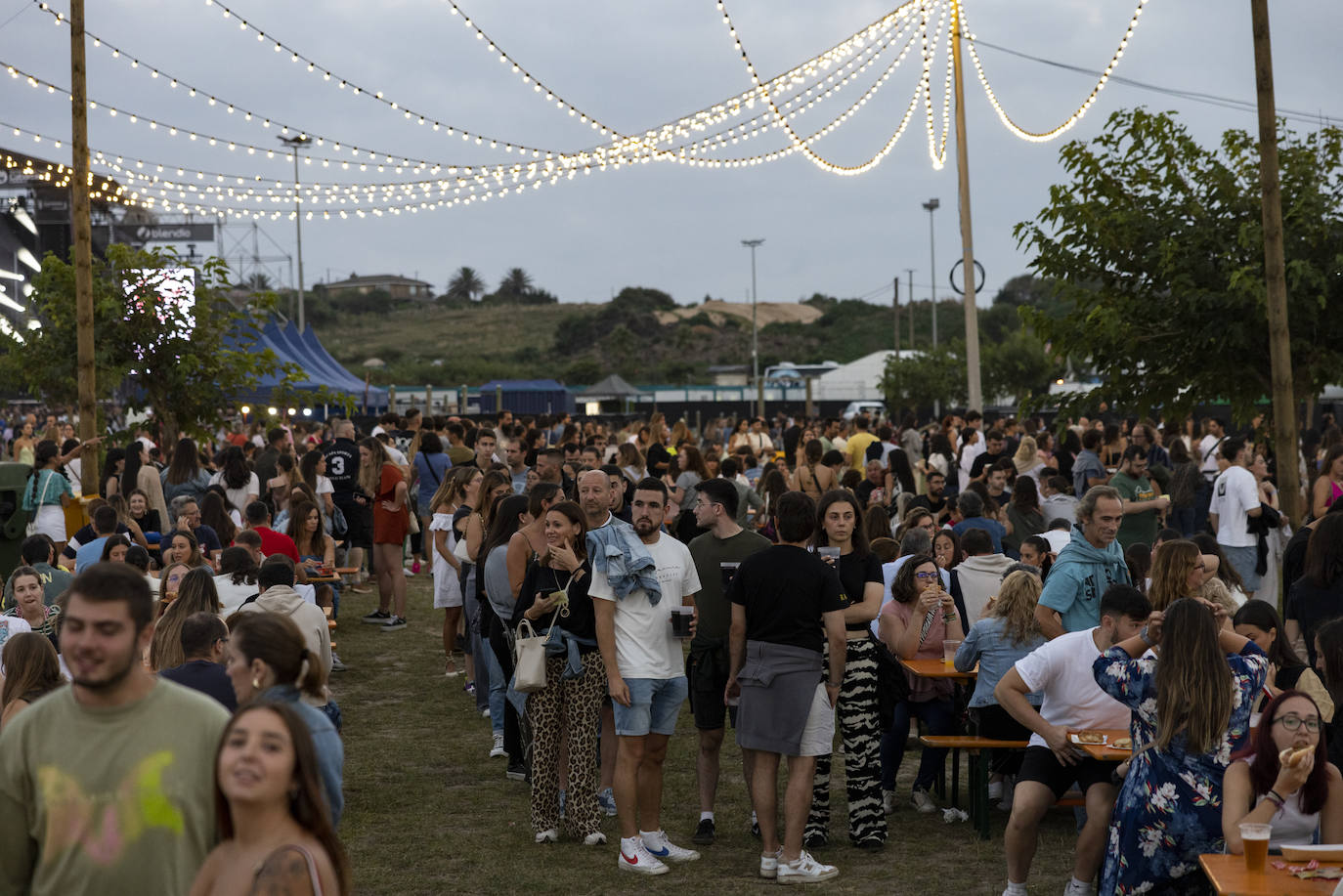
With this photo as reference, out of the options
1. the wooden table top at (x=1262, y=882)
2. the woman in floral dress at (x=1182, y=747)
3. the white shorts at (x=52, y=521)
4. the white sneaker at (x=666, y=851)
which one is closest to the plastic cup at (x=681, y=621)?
the white sneaker at (x=666, y=851)

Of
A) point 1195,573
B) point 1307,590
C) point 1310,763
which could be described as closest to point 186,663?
point 1310,763

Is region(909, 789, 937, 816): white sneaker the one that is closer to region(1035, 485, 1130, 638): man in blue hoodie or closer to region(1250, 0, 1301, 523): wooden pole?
region(1035, 485, 1130, 638): man in blue hoodie

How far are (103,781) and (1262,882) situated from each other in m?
3.14

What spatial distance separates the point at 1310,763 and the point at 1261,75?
592cm

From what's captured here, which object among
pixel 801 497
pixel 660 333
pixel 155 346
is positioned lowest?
pixel 801 497

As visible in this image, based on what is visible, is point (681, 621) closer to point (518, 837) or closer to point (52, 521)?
point (518, 837)

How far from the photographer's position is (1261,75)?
8750mm

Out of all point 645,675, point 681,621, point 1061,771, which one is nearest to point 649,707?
point 645,675

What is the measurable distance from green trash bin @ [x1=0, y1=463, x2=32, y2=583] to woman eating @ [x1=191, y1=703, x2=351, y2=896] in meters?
9.85

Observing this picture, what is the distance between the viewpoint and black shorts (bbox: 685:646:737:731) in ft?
21.8

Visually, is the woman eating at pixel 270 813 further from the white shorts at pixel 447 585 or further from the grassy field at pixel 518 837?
the white shorts at pixel 447 585

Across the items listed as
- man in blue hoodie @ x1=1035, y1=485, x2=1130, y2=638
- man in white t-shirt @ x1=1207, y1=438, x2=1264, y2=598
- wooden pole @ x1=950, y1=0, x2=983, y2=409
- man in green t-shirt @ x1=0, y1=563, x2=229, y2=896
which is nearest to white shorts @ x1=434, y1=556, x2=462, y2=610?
man in blue hoodie @ x1=1035, y1=485, x2=1130, y2=638

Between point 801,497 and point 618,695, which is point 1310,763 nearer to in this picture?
point 801,497

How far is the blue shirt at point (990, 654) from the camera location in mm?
6582
